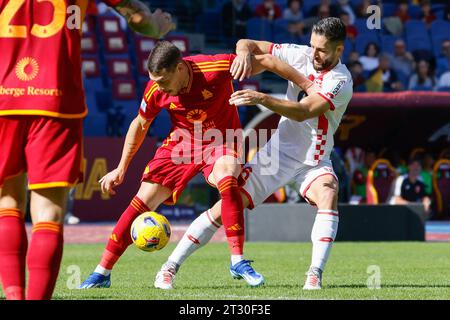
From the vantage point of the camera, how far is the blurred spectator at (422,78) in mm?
23828

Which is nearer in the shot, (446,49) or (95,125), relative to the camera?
(95,125)

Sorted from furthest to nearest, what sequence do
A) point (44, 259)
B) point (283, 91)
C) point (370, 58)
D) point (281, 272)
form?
point (370, 58) < point (283, 91) < point (281, 272) < point (44, 259)

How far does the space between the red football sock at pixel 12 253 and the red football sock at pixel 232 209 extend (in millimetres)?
2656

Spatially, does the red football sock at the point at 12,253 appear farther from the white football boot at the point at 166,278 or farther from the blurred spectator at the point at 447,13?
the blurred spectator at the point at 447,13

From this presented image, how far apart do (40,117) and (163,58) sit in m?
2.37

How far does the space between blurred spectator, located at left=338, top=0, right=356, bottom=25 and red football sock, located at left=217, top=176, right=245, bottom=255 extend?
17.3m

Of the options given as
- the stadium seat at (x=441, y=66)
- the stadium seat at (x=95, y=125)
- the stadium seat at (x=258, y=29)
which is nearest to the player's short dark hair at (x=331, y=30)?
the stadium seat at (x=95, y=125)

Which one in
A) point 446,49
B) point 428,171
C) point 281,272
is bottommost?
point 428,171

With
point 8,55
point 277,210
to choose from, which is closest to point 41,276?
point 8,55

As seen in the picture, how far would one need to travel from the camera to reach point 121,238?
852cm

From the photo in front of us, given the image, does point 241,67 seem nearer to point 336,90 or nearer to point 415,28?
point 336,90

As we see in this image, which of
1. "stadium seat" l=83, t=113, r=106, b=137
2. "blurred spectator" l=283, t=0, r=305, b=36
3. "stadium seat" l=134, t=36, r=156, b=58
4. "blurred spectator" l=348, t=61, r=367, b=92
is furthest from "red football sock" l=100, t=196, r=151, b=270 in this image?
"blurred spectator" l=283, t=0, r=305, b=36

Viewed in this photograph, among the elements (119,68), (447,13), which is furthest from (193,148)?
(447,13)
